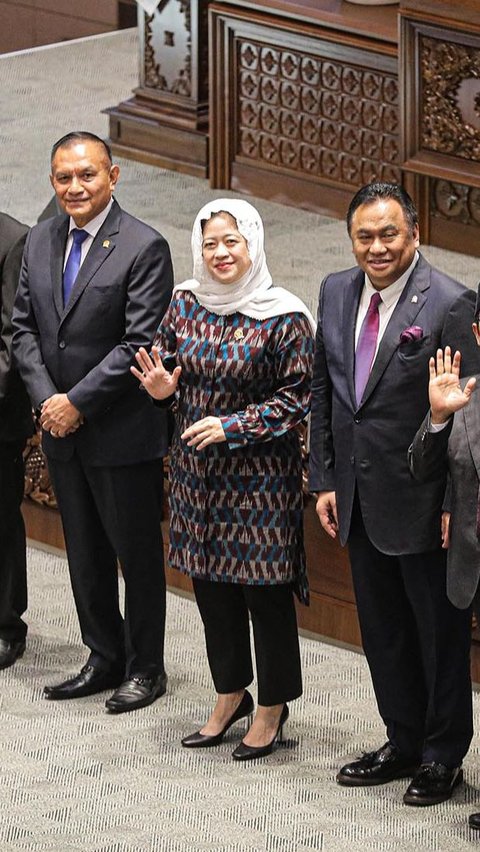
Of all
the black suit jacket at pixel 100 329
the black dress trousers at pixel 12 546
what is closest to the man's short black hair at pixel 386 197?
the black suit jacket at pixel 100 329

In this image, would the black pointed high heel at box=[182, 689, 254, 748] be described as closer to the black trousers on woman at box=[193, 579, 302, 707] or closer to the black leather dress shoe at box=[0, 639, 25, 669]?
the black trousers on woman at box=[193, 579, 302, 707]

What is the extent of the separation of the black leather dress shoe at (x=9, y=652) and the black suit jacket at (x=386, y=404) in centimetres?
124

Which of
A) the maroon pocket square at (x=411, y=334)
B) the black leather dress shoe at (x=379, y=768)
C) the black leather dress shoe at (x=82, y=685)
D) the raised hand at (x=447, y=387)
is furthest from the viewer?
the black leather dress shoe at (x=82, y=685)

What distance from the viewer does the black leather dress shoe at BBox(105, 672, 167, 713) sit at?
4.56m

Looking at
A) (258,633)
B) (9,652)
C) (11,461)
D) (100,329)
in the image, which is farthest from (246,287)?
(9,652)

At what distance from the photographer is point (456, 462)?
3707 mm

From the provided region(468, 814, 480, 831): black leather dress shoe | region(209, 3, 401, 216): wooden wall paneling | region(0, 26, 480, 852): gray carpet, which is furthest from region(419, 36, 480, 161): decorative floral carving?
region(468, 814, 480, 831): black leather dress shoe

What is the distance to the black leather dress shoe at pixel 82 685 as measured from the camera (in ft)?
15.2

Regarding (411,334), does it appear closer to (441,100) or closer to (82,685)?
(82,685)

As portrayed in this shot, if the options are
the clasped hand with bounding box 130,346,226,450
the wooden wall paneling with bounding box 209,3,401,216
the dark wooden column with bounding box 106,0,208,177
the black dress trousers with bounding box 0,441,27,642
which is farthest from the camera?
the dark wooden column with bounding box 106,0,208,177

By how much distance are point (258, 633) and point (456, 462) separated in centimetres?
73

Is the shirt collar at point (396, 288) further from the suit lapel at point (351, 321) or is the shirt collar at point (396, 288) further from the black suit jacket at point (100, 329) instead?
the black suit jacket at point (100, 329)

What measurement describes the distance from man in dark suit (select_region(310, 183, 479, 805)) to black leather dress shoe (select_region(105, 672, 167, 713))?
690 mm

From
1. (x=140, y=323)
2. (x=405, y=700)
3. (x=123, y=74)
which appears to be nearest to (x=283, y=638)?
(x=405, y=700)
